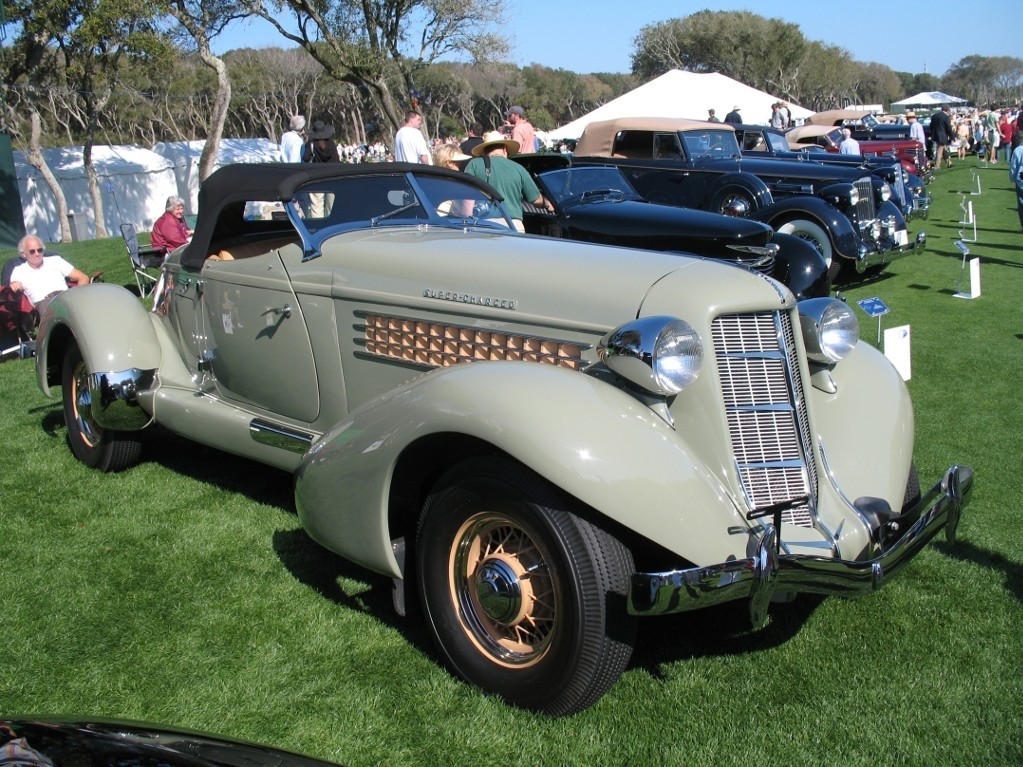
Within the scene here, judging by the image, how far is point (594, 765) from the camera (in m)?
2.66

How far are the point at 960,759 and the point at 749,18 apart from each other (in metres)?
77.7

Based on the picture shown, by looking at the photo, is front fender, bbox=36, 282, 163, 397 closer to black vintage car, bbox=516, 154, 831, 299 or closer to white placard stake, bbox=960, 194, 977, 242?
black vintage car, bbox=516, 154, 831, 299

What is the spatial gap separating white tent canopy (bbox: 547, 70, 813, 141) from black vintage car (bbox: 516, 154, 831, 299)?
19614 mm

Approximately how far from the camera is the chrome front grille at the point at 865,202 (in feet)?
38.4

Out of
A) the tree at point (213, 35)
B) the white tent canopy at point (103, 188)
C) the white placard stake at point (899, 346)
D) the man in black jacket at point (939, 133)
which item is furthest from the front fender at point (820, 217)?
the man in black jacket at point (939, 133)

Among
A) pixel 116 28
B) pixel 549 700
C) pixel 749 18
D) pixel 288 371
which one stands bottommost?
pixel 549 700

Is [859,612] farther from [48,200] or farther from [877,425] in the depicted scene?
[48,200]

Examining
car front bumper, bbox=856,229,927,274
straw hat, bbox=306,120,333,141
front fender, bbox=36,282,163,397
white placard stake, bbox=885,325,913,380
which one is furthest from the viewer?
car front bumper, bbox=856,229,927,274

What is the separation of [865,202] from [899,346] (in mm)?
6461

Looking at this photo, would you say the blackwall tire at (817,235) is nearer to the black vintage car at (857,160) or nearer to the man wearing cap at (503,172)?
the black vintage car at (857,160)

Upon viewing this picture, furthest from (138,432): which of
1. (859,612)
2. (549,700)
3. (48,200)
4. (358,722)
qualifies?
(48,200)

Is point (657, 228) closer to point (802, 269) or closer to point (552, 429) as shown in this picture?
point (802, 269)

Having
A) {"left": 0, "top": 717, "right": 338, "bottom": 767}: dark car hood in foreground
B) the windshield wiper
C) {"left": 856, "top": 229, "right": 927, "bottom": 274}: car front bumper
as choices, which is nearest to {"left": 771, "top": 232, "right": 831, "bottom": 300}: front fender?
{"left": 856, "top": 229, "right": 927, "bottom": 274}: car front bumper

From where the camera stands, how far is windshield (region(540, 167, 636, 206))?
380 inches
